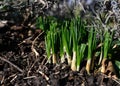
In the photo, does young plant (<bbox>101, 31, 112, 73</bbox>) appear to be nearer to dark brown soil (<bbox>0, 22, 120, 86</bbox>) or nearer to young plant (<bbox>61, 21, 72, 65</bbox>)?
dark brown soil (<bbox>0, 22, 120, 86</bbox>)

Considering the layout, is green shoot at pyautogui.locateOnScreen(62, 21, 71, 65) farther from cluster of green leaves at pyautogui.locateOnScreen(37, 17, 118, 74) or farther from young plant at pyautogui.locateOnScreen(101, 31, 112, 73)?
young plant at pyautogui.locateOnScreen(101, 31, 112, 73)

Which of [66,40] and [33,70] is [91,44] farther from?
[33,70]

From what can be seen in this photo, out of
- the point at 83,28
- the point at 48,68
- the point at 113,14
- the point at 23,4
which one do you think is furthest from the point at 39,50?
the point at 23,4

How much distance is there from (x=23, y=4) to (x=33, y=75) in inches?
40.6

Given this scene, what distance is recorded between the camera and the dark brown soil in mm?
1967

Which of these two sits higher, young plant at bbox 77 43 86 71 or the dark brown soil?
young plant at bbox 77 43 86 71

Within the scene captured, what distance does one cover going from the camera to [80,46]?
1.95 metres

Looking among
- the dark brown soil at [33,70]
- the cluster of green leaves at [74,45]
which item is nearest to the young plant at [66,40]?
the cluster of green leaves at [74,45]

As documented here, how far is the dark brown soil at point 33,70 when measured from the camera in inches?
77.4

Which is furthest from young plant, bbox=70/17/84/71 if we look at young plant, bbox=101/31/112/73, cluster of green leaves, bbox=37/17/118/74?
young plant, bbox=101/31/112/73

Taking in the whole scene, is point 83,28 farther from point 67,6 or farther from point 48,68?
point 67,6

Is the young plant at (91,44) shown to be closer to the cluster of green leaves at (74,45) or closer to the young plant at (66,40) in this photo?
the cluster of green leaves at (74,45)

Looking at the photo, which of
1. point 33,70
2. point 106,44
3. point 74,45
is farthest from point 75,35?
point 33,70

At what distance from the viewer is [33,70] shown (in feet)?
6.82
